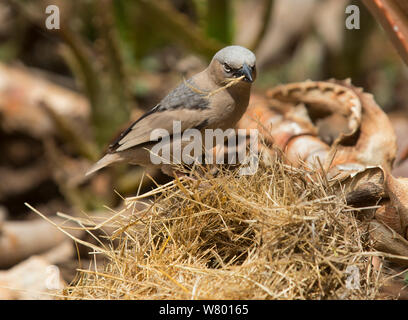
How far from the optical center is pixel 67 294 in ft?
5.48

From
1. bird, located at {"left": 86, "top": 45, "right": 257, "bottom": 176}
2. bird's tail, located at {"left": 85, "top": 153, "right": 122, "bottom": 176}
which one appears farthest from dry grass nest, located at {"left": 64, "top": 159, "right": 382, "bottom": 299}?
bird's tail, located at {"left": 85, "top": 153, "right": 122, "bottom": 176}

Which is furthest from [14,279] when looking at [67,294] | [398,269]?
[398,269]

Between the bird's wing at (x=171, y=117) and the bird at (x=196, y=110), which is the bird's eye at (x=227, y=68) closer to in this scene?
the bird at (x=196, y=110)

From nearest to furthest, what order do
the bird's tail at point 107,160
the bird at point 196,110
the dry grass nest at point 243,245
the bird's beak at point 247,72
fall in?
the dry grass nest at point 243,245
the bird's beak at point 247,72
the bird at point 196,110
the bird's tail at point 107,160

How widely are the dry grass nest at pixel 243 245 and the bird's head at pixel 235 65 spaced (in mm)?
319

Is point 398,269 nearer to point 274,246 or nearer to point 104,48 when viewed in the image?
point 274,246

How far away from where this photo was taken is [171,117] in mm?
2018

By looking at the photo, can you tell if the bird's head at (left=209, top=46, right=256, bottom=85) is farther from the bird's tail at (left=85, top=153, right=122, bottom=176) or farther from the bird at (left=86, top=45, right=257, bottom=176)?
the bird's tail at (left=85, top=153, right=122, bottom=176)

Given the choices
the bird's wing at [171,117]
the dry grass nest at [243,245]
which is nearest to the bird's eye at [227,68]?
the bird's wing at [171,117]

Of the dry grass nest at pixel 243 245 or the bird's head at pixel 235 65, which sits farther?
the bird's head at pixel 235 65

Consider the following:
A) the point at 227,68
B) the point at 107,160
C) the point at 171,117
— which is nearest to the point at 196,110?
the point at 171,117

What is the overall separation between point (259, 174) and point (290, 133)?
49 cm

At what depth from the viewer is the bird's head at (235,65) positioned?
6.01 feet

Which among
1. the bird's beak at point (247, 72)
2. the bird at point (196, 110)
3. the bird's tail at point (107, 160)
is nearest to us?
the bird's beak at point (247, 72)
